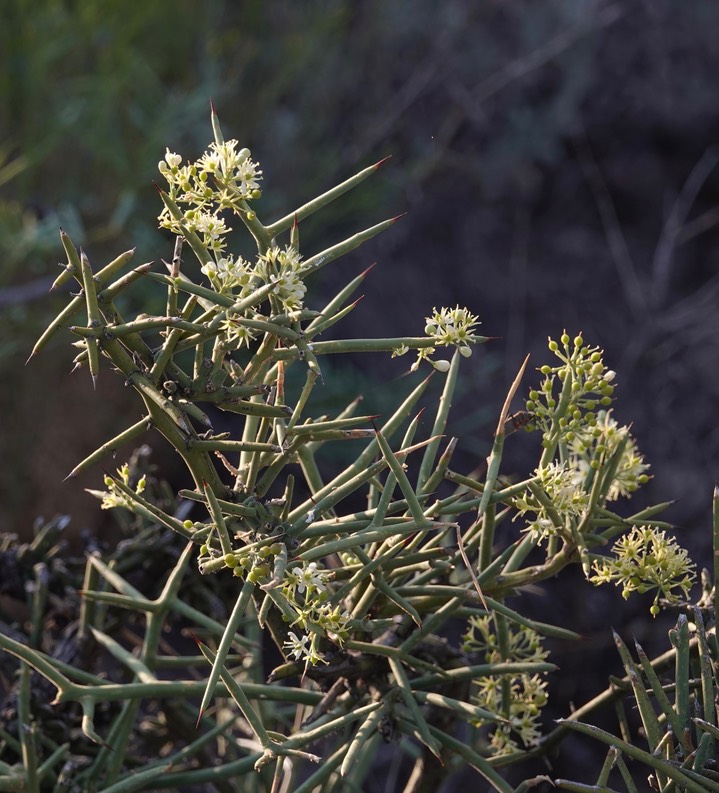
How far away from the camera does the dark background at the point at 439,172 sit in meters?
1.81

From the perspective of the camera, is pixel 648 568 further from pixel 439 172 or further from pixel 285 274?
pixel 439 172

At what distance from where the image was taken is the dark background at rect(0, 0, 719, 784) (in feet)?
5.94

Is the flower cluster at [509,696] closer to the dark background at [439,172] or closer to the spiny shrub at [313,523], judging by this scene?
the spiny shrub at [313,523]

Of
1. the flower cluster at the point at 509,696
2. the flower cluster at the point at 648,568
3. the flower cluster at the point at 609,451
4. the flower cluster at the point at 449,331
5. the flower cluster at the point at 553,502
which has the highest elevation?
the flower cluster at the point at 449,331

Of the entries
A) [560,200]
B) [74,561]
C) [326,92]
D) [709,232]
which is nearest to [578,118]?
[560,200]

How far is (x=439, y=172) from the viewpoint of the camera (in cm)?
268

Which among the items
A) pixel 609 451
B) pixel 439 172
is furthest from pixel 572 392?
pixel 439 172

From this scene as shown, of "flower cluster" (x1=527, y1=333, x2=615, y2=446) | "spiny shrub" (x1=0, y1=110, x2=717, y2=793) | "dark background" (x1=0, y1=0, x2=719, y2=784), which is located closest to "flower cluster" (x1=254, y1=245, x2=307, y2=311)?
"spiny shrub" (x1=0, y1=110, x2=717, y2=793)

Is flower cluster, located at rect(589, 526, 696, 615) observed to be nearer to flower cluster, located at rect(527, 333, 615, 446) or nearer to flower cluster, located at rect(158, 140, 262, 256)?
flower cluster, located at rect(527, 333, 615, 446)

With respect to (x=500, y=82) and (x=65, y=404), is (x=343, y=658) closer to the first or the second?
(x=65, y=404)

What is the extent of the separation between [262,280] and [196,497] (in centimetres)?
8

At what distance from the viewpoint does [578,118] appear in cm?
262

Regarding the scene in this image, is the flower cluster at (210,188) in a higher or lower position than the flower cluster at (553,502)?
higher

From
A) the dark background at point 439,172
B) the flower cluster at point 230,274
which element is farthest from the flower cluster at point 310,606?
the dark background at point 439,172
